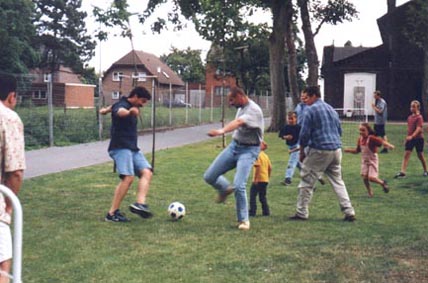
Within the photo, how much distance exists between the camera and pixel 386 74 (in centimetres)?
5225

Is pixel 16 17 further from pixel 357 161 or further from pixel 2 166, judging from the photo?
pixel 2 166

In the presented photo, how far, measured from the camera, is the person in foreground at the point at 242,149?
8930 mm

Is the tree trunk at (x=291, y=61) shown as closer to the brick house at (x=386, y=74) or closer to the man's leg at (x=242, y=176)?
the brick house at (x=386, y=74)

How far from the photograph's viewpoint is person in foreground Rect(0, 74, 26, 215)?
5.00 metres

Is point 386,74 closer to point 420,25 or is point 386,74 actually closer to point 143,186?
point 420,25

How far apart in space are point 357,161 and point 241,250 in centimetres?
1267

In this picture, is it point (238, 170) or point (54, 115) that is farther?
point (54, 115)

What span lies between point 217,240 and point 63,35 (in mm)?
79689

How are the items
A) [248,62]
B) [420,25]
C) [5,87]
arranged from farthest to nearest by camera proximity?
[248,62], [420,25], [5,87]

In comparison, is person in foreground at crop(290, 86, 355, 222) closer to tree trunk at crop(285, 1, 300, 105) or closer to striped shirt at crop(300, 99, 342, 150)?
striped shirt at crop(300, 99, 342, 150)

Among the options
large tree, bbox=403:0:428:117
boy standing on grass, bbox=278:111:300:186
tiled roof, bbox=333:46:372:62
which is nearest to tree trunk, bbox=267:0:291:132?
large tree, bbox=403:0:428:117

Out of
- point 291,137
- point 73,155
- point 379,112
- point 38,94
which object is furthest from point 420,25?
point 291,137

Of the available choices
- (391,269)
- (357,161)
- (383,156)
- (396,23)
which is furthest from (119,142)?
(396,23)

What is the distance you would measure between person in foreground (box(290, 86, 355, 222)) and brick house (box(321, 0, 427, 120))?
4121 cm
